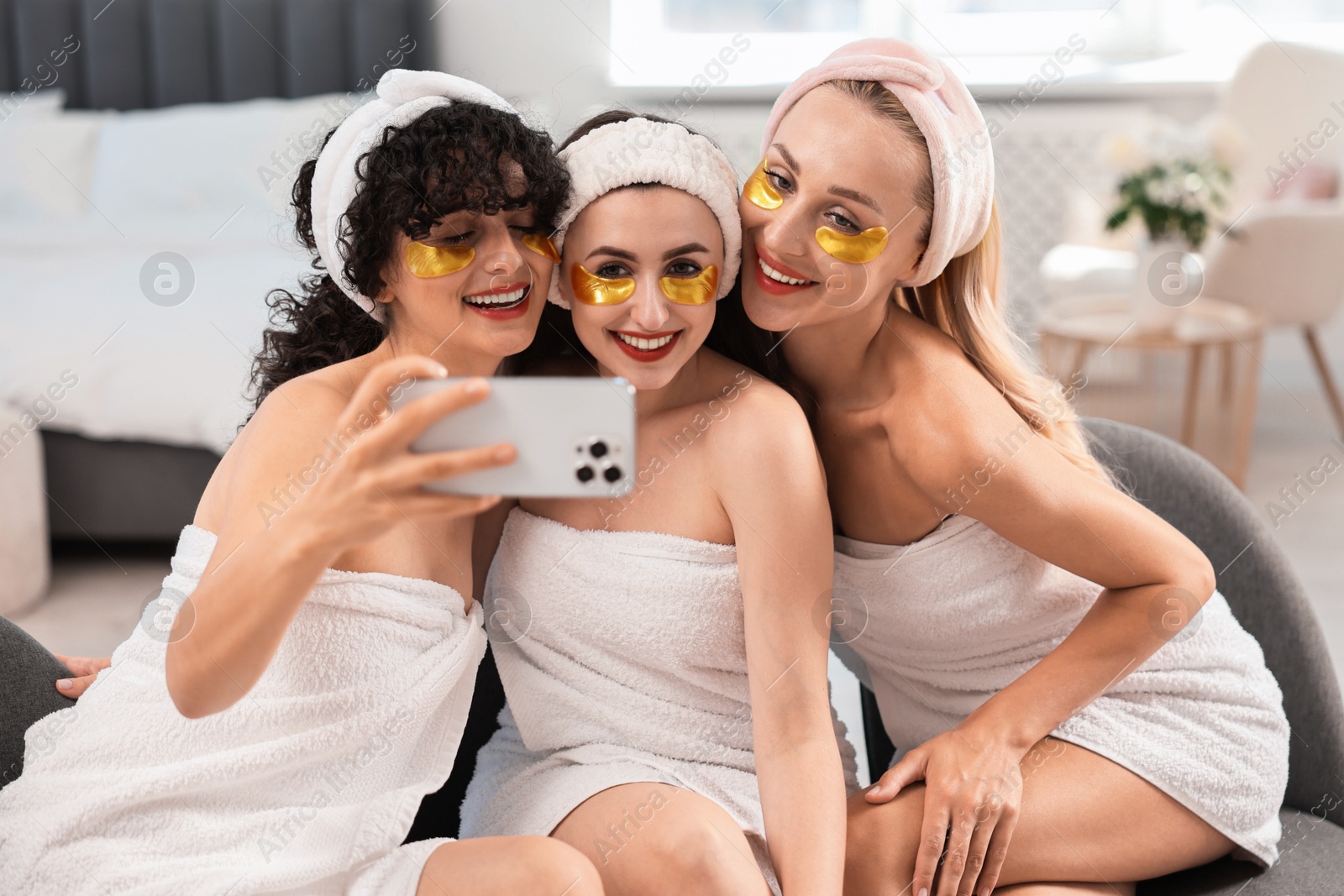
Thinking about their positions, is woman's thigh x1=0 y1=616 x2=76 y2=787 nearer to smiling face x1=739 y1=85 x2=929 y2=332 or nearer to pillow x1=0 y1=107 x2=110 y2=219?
smiling face x1=739 y1=85 x2=929 y2=332

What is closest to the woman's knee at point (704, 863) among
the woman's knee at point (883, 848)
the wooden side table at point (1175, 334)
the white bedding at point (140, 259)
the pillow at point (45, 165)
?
the woman's knee at point (883, 848)

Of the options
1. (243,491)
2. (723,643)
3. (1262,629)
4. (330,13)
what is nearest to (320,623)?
(243,491)

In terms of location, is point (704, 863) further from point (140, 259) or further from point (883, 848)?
point (140, 259)

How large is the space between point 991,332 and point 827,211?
11.2 inches

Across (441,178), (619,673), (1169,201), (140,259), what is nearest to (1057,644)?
(619,673)

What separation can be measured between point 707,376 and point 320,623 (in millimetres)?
490

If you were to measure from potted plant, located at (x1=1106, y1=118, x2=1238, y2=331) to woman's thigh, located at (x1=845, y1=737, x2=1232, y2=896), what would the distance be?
8.11 ft

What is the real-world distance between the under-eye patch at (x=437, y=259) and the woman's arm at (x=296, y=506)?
0.50 feet

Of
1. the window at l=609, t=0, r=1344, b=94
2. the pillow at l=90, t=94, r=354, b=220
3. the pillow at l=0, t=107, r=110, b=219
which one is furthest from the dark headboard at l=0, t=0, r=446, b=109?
the window at l=609, t=0, r=1344, b=94

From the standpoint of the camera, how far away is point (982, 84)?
477 centimetres

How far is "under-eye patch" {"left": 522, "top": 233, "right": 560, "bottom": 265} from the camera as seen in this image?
3.73 ft

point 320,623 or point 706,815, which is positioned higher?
point 320,623

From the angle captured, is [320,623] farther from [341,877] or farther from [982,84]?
[982,84]

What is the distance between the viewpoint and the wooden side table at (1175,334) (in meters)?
3.29
